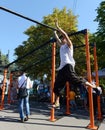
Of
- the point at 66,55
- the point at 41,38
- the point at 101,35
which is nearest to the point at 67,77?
the point at 66,55

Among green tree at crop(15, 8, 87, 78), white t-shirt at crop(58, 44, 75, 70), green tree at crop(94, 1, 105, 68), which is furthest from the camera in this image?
green tree at crop(15, 8, 87, 78)

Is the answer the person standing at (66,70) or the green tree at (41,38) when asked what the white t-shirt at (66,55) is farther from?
the green tree at (41,38)

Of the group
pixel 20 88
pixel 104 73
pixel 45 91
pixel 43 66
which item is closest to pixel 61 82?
pixel 20 88

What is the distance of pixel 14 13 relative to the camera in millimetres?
6438

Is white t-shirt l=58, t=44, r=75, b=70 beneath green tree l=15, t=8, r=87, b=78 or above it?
beneath

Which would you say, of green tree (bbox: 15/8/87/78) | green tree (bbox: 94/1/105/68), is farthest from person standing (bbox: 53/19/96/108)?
green tree (bbox: 15/8/87/78)

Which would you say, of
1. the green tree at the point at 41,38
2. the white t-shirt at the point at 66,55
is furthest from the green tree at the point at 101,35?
the white t-shirt at the point at 66,55

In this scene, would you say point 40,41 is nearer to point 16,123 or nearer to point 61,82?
point 16,123

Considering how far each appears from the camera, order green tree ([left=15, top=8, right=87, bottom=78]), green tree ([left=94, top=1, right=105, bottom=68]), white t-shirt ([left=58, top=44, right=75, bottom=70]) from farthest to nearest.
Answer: green tree ([left=15, top=8, right=87, bottom=78]) → green tree ([left=94, top=1, right=105, bottom=68]) → white t-shirt ([left=58, top=44, right=75, bottom=70])

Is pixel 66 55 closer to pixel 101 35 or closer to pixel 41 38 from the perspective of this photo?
pixel 101 35

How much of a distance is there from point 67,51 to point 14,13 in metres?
1.66

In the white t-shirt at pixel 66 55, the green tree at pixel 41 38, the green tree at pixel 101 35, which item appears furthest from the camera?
the green tree at pixel 41 38

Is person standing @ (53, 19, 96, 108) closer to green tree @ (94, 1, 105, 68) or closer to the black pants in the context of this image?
the black pants

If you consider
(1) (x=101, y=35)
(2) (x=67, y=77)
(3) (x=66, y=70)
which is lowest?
(2) (x=67, y=77)
